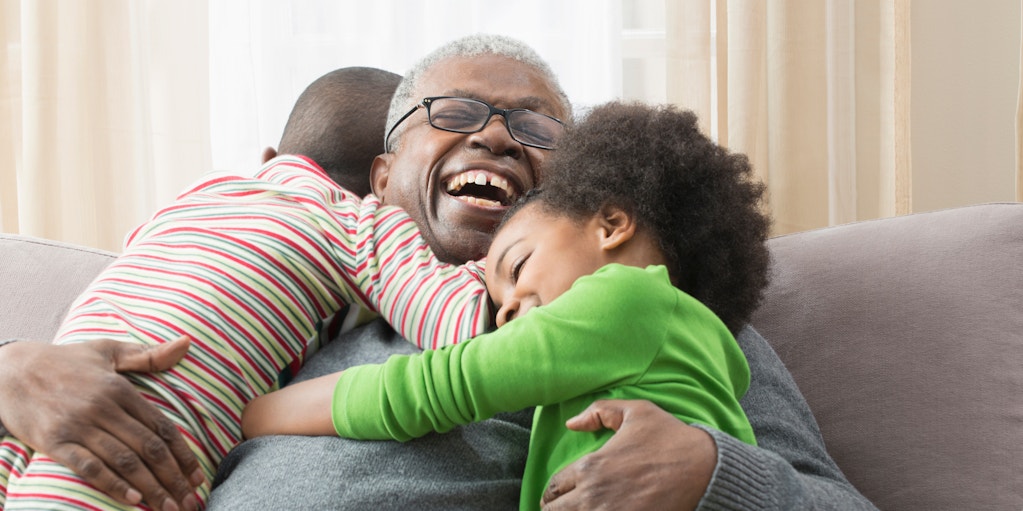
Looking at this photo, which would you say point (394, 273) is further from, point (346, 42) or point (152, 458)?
point (346, 42)

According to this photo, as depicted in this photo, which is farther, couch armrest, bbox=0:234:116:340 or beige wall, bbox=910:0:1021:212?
beige wall, bbox=910:0:1021:212

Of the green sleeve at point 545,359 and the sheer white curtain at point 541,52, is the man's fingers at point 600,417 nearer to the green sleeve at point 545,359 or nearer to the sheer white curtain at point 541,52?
the green sleeve at point 545,359

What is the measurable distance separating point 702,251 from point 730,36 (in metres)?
1.20

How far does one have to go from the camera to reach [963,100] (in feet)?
8.69

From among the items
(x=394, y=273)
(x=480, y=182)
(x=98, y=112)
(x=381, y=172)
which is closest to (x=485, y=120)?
(x=480, y=182)

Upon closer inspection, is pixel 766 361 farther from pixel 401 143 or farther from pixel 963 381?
pixel 401 143

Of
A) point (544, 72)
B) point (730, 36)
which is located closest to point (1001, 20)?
point (730, 36)

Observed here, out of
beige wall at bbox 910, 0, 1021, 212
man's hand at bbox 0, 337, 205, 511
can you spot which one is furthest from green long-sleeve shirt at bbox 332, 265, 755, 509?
beige wall at bbox 910, 0, 1021, 212

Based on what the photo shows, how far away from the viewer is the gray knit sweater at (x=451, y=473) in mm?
1083

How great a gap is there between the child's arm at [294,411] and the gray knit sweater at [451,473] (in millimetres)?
14

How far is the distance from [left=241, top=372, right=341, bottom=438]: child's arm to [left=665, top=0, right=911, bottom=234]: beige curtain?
1.41m

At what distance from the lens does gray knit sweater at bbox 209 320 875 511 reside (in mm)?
1083

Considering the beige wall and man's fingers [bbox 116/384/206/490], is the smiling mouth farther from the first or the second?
the beige wall

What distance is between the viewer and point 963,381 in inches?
58.9
